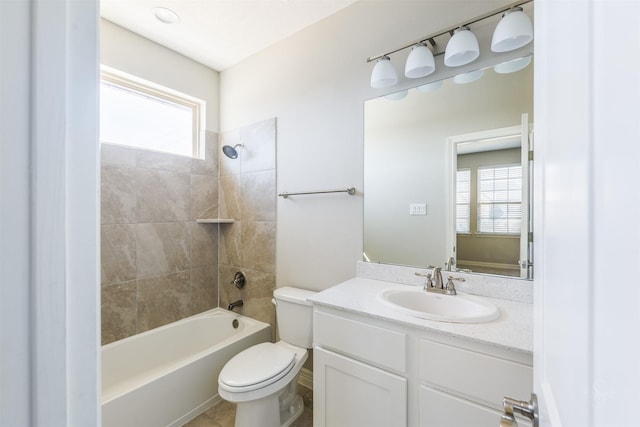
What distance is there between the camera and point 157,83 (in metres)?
2.20

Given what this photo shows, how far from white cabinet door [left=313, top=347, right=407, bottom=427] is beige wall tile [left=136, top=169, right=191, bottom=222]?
1685 millimetres

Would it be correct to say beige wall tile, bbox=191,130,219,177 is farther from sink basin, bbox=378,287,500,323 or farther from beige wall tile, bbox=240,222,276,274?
sink basin, bbox=378,287,500,323

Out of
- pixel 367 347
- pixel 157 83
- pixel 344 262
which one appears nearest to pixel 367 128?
pixel 344 262

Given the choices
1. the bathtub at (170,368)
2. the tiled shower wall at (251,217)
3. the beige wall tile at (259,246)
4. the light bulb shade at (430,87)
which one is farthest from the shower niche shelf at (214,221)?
the light bulb shade at (430,87)

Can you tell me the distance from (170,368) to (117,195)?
1266mm

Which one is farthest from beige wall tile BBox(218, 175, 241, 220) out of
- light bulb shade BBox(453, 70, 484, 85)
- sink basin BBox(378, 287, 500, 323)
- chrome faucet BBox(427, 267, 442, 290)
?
light bulb shade BBox(453, 70, 484, 85)

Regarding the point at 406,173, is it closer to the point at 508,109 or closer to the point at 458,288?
the point at 508,109

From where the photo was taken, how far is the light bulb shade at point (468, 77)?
1.38m

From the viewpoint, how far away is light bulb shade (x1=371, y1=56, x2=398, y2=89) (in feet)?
5.04

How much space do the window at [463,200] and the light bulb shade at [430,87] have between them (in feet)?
1.60

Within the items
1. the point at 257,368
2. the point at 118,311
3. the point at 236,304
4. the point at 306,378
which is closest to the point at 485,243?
the point at 257,368

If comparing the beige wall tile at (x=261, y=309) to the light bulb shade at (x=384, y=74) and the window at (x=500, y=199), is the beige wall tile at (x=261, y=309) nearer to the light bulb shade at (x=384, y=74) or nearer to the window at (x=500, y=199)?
the window at (x=500, y=199)

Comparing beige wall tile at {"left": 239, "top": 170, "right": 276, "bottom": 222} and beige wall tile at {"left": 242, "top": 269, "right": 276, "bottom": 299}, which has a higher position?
beige wall tile at {"left": 239, "top": 170, "right": 276, "bottom": 222}

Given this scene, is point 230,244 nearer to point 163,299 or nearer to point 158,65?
point 163,299
